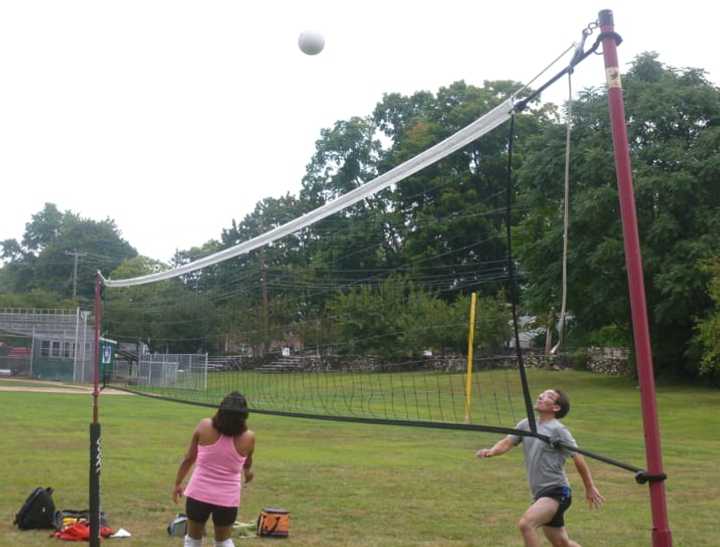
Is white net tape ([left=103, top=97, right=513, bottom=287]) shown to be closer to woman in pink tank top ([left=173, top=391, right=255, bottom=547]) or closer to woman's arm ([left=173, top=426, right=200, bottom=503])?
woman in pink tank top ([left=173, top=391, right=255, bottom=547])

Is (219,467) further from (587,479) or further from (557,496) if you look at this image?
(587,479)

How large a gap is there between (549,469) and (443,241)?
3632 millimetres

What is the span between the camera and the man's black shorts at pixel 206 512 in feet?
23.0

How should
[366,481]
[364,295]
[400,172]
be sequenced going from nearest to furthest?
1. [400,172]
2. [364,295]
3. [366,481]

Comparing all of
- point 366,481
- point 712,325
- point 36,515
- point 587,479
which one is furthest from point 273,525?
point 712,325

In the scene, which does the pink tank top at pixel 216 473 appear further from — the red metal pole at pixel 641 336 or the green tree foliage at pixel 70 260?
the green tree foliage at pixel 70 260

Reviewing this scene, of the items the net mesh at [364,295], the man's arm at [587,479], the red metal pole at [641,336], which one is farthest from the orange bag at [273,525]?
the red metal pole at [641,336]

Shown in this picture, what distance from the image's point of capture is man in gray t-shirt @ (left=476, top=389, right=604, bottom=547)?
23.7 ft

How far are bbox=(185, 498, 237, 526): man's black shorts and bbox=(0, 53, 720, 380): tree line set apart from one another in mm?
3265

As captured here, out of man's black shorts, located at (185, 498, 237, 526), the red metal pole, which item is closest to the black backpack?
man's black shorts, located at (185, 498, 237, 526)

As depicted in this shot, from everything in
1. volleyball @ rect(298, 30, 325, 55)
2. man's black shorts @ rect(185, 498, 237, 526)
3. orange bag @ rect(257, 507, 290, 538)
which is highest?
volleyball @ rect(298, 30, 325, 55)

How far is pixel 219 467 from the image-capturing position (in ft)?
23.0

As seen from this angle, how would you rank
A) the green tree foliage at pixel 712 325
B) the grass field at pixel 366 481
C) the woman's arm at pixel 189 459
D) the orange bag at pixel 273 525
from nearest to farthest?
the woman's arm at pixel 189 459 → the orange bag at pixel 273 525 → the grass field at pixel 366 481 → the green tree foliage at pixel 712 325

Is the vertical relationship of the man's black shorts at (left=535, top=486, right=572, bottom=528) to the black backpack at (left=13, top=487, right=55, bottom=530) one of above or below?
above
